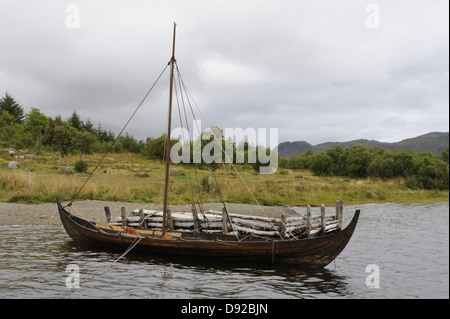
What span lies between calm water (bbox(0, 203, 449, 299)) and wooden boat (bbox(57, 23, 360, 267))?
51 cm

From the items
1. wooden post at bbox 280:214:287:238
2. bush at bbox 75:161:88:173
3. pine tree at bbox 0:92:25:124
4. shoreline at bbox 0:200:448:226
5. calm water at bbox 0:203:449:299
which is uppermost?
pine tree at bbox 0:92:25:124

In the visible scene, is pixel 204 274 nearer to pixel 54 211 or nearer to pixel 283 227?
pixel 283 227

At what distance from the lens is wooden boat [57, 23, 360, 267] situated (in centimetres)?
1502

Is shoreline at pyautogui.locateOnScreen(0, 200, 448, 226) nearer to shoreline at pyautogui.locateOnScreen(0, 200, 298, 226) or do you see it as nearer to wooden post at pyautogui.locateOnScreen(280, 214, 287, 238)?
shoreline at pyautogui.locateOnScreen(0, 200, 298, 226)

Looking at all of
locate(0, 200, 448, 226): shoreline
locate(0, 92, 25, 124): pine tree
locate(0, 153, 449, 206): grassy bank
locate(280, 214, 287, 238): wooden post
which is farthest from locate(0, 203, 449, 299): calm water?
locate(0, 92, 25, 124): pine tree

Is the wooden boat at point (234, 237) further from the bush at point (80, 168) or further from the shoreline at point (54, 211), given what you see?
the bush at point (80, 168)

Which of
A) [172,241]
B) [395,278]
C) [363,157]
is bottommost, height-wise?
[395,278]

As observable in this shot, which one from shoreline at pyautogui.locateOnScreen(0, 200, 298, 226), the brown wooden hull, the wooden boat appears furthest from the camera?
shoreline at pyautogui.locateOnScreen(0, 200, 298, 226)

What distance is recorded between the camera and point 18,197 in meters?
29.4

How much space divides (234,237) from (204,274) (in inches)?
114

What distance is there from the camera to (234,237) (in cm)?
1653

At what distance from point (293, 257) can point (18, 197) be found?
24885mm
